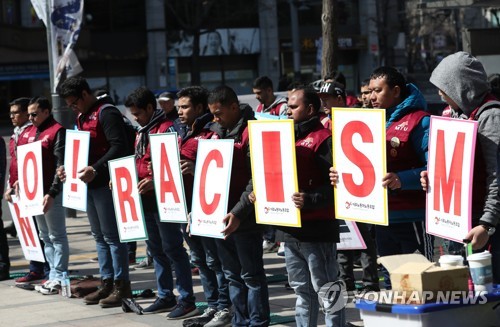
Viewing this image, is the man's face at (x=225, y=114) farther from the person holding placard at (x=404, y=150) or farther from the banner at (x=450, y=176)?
the banner at (x=450, y=176)

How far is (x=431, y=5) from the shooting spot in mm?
12578

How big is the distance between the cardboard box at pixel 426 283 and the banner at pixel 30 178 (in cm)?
549

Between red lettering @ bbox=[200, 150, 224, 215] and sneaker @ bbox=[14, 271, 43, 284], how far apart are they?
13.1ft

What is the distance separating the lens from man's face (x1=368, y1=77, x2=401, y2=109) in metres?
6.54

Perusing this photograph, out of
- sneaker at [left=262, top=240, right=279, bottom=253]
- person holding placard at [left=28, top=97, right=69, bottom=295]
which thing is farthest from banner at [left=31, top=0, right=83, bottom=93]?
person holding placard at [left=28, top=97, right=69, bottom=295]

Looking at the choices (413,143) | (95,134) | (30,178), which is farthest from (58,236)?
(413,143)

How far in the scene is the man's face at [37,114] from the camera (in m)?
10.1

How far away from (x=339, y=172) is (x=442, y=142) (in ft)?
2.62

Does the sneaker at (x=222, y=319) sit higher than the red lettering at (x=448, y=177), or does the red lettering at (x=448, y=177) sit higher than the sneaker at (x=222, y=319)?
the red lettering at (x=448, y=177)

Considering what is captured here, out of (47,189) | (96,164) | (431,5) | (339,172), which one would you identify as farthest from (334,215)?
(431,5)

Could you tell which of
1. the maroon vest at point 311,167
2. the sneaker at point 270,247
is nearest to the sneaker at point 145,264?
the sneaker at point 270,247

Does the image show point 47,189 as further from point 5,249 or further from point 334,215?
point 334,215

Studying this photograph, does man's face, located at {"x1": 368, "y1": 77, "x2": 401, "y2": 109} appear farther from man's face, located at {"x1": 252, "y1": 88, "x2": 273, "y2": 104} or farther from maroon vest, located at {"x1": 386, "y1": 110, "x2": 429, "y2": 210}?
man's face, located at {"x1": 252, "y1": 88, "x2": 273, "y2": 104}

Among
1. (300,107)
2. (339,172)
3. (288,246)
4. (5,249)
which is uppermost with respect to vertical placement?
(300,107)
